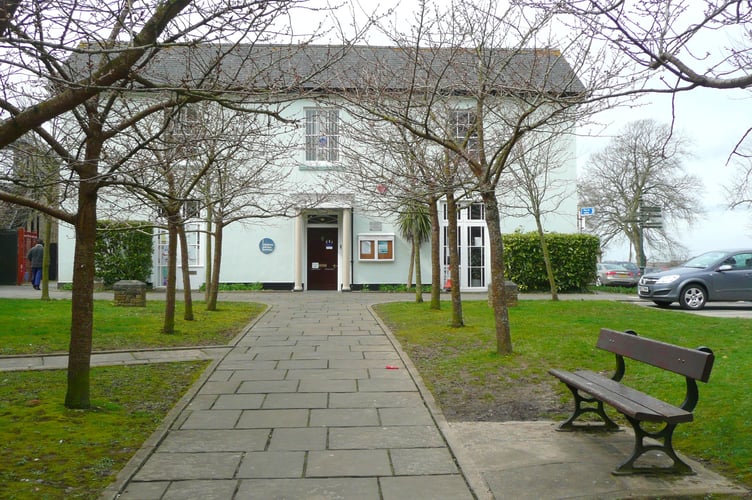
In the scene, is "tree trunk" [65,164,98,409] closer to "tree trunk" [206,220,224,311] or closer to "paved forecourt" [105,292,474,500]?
"paved forecourt" [105,292,474,500]

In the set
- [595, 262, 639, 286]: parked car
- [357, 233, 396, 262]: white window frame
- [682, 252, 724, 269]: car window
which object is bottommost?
[595, 262, 639, 286]: parked car

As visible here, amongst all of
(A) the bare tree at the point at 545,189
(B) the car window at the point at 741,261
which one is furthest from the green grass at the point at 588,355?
(B) the car window at the point at 741,261

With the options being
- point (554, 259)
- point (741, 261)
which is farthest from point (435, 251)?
point (554, 259)

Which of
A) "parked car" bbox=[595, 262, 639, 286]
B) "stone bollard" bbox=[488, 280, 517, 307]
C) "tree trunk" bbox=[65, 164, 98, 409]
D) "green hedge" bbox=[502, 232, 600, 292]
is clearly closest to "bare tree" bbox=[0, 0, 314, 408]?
"tree trunk" bbox=[65, 164, 98, 409]

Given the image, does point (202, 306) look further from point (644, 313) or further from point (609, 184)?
point (609, 184)

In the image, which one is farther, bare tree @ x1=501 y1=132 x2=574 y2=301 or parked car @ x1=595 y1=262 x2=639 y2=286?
parked car @ x1=595 y1=262 x2=639 y2=286

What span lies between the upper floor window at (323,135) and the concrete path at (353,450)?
4.11m

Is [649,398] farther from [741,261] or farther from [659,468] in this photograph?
[741,261]

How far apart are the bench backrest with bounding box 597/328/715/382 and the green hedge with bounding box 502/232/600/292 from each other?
16813 mm

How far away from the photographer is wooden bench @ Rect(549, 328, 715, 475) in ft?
15.3

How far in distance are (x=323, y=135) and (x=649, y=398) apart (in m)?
10.7

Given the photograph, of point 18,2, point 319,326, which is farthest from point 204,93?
point 319,326

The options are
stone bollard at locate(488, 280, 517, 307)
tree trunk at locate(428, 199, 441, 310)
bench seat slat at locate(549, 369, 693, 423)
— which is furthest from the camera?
stone bollard at locate(488, 280, 517, 307)

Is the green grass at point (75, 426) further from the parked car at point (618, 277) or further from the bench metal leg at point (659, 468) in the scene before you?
the parked car at point (618, 277)
